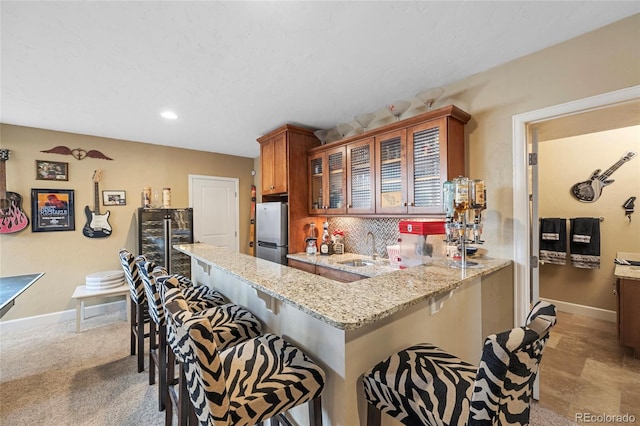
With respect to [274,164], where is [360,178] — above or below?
below

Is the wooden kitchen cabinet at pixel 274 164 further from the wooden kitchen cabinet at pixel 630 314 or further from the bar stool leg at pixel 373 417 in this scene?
the wooden kitchen cabinet at pixel 630 314

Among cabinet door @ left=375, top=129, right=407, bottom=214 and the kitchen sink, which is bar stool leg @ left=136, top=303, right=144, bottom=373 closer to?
the kitchen sink

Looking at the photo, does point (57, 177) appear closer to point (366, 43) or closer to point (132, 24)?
point (132, 24)

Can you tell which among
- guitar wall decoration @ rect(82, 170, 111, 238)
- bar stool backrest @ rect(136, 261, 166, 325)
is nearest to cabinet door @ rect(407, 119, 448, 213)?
bar stool backrest @ rect(136, 261, 166, 325)

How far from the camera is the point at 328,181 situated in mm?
3168

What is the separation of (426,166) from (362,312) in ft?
5.49

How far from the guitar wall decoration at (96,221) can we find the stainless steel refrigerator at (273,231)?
7.25 feet

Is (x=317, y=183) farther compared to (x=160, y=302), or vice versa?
(x=317, y=183)

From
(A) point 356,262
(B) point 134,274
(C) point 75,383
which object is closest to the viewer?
(B) point 134,274

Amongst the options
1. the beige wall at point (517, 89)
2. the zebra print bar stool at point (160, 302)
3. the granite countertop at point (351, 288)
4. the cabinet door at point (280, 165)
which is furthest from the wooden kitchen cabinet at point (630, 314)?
the zebra print bar stool at point (160, 302)

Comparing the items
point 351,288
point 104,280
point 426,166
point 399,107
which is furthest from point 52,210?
point 426,166

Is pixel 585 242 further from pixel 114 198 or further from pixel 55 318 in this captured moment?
pixel 55 318

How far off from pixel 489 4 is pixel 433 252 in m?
1.59

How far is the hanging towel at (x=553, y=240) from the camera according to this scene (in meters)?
3.58
